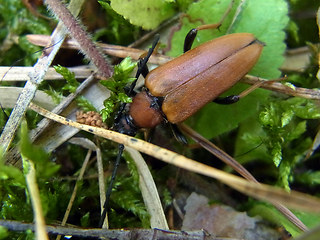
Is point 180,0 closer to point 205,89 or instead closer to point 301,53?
point 205,89

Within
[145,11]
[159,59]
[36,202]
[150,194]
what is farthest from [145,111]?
[36,202]

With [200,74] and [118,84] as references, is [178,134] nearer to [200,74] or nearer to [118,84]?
[200,74]

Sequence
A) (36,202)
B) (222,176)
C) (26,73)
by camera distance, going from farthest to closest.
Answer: (26,73) → (36,202) → (222,176)

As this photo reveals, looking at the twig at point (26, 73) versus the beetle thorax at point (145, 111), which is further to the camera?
the beetle thorax at point (145, 111)

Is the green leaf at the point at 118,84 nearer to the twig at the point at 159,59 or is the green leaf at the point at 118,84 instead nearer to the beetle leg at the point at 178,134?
the twig at the point at 159,59

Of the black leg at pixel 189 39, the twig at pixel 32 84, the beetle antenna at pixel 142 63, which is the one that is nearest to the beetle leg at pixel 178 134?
the beetle antenna at pixel 142 63
